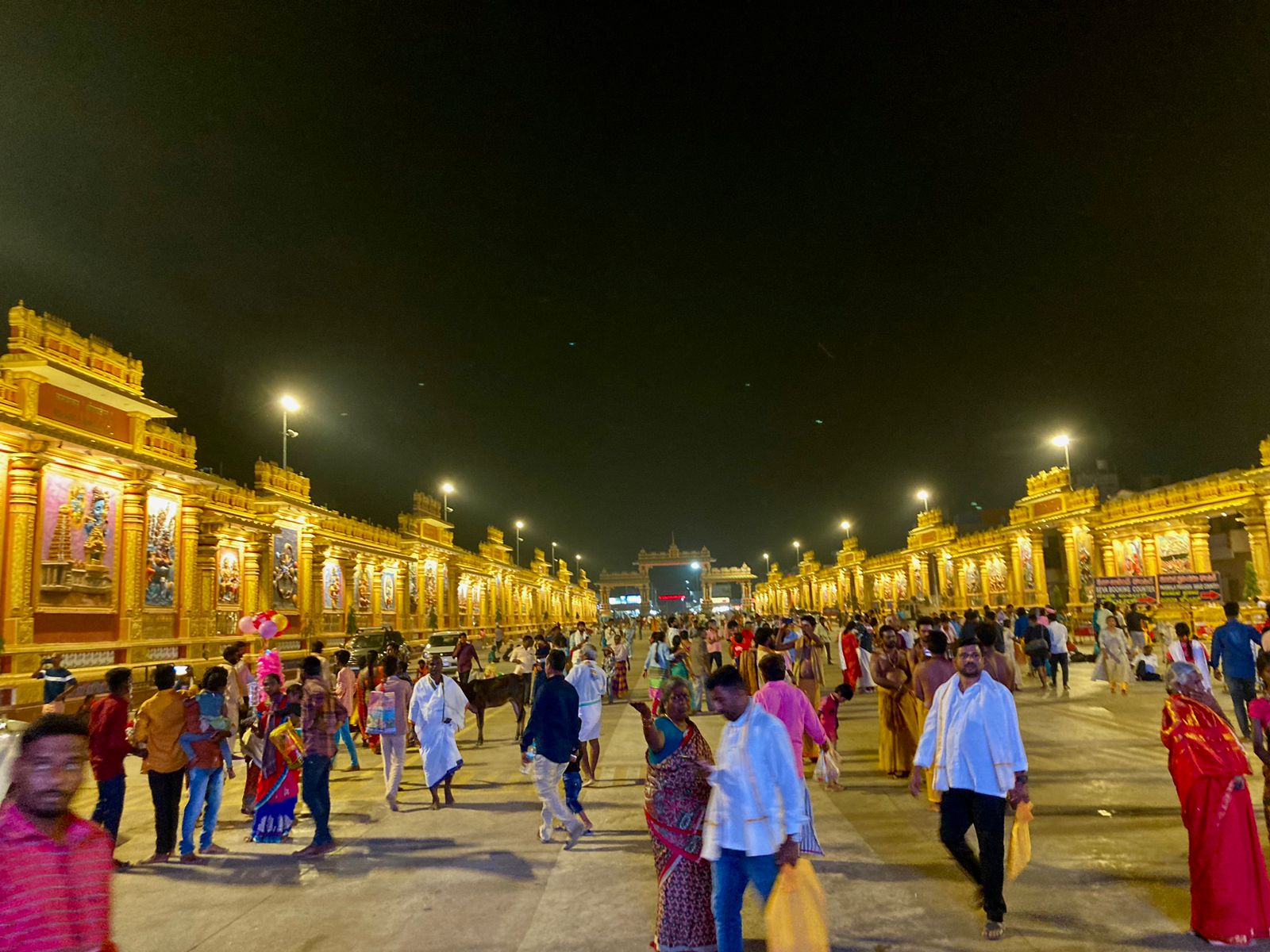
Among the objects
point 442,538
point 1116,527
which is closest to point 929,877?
point 1116,527

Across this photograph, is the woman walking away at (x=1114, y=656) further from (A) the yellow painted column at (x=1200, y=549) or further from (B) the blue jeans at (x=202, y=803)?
(A) the yellow painted column at (x=1200, y=549)

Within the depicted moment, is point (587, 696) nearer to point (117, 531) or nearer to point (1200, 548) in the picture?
point (117, 531)

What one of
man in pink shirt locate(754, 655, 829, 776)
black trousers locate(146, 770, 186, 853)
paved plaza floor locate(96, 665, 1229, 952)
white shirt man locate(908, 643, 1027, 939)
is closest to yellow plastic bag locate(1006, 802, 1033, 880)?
white shirt man locate(908, 643, 1027, 939)

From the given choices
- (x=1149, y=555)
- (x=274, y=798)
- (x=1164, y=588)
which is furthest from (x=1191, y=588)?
(x=274, y=798)

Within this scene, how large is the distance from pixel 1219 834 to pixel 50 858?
221 inches

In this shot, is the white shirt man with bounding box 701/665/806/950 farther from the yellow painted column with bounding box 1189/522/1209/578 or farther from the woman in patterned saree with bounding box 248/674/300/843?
the yellow painted column with bounding box 1189/522/1209/578

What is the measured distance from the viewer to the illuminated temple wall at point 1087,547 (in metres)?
26.5

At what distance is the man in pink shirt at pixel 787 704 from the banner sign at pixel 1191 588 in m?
19.2

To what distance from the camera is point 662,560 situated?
466 ft

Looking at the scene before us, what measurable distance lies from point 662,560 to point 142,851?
136 meters

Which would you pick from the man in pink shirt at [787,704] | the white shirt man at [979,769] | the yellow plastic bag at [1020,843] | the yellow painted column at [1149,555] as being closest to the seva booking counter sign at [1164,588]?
the yellow painted column at [1149,555]

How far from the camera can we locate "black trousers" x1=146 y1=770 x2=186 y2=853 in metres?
6.76

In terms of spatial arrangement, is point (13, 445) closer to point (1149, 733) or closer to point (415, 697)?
point (415, 697)

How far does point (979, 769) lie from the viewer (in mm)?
4820
